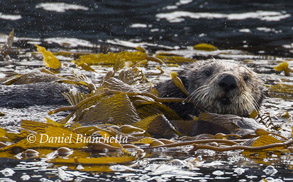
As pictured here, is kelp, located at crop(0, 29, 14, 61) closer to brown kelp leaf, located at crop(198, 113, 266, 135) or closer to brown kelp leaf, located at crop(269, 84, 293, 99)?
brown kelp leaf, located at crop(269, 84, 293, 99)

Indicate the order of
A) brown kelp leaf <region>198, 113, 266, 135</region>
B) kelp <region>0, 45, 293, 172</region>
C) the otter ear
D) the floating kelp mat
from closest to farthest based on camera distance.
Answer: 1. the floating kelp mat
2. kelp <region>0, 45, 293, 172</region>
3. brown kelp leaf <region>198, 113, 266, 135</region>
4. the otter ear

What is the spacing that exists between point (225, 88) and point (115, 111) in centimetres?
83

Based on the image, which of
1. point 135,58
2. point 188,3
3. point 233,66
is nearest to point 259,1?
point 188,3

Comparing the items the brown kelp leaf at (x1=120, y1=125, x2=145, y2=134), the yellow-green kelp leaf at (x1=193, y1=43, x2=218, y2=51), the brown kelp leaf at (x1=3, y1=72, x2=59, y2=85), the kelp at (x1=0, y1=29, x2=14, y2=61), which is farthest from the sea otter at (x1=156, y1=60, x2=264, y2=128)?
the yellow-green kelp leaf at (x1=193, y1=43, x2=218, y2=51)

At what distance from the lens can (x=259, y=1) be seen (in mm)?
11156

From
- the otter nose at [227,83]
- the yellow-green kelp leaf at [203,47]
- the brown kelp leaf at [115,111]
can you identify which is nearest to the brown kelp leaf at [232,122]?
the otter nose at [227,83]

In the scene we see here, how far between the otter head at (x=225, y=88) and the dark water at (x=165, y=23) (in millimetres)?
4020

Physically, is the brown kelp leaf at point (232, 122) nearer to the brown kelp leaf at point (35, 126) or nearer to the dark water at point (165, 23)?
the brown kelp leaf at point (35, 126)

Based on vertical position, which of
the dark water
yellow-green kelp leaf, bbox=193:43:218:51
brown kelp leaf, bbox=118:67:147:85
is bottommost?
brown kelp leaf, bbox=118:67:147:85

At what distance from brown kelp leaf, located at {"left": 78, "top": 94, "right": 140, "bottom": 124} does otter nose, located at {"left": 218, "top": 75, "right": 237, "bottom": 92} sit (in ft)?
2.26

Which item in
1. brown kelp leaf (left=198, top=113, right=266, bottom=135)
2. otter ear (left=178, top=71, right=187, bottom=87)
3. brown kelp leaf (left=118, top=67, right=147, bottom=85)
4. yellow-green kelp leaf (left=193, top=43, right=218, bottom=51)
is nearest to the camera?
brown kelp leaf (left=198, top=113, right=266, bottom=135)

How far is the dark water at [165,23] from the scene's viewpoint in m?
8.88

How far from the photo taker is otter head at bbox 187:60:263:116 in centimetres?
366

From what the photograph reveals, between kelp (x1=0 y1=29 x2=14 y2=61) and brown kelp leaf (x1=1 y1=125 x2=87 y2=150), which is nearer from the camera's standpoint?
brown kelp leaf (x1=1 y1=125 x2=87 y2=150)
